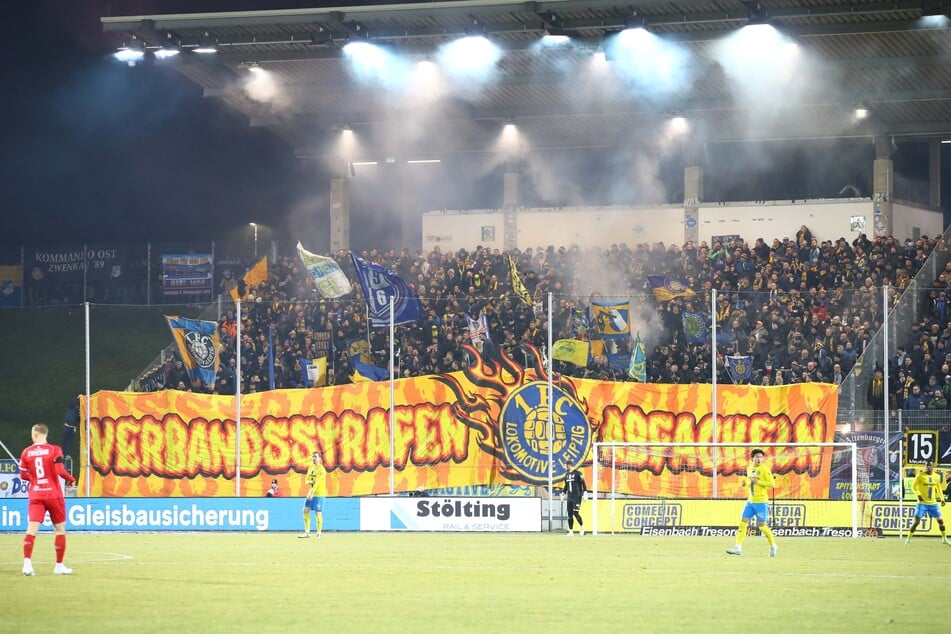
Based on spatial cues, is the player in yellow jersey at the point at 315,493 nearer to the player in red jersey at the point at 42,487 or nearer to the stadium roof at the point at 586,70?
the player in red jersey at the point at 42,487

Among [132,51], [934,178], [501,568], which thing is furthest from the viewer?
[934,178]

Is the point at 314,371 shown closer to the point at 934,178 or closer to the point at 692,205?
the point at 692,205

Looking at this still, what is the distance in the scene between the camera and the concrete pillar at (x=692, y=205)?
48.1 metres

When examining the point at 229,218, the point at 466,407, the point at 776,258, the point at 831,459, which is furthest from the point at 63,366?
the point at 831,459

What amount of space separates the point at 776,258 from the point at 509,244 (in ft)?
43.2

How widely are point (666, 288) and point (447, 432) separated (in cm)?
722

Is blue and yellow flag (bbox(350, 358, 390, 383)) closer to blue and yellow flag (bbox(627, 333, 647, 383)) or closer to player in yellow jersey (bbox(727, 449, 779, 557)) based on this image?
blue and yellow flag (bbox(627, 333, 647, 383))

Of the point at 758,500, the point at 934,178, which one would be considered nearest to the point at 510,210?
the point at 934,178

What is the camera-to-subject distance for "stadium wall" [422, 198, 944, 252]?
46.6 metres

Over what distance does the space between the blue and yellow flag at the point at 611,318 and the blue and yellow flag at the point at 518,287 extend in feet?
7.75

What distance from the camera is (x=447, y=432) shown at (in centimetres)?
3488

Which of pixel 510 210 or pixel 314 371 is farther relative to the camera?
pixel 510 210

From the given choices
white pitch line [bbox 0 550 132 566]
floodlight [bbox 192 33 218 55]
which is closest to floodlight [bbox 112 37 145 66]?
floodlight [bbox 192 33 218 55]

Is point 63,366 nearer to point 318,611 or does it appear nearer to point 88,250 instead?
point 88,250
